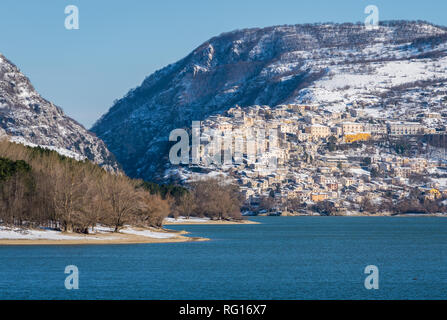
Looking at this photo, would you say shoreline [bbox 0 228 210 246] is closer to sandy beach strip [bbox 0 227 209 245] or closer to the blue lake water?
sandy beach strip [bbox 0 227 209 245]

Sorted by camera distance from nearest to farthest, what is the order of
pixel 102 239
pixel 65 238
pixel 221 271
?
1. pixel 221 271
2. pixel 65 238
3. pixel 102 239

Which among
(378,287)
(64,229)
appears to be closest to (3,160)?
(64,229)

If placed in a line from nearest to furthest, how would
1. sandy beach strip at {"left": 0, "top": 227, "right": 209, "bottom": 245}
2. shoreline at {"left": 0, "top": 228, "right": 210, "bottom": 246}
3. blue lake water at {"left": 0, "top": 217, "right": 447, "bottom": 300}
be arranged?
blue lake water at {"left": 0, "top": 217, "right": 447, "bottom": 300} → shoreline at {"left": 0, "top": 228, "right": 210, "bottom": 246} → sandy beach strip at {"left": 0, "top": 227, "right": 209, "bottom": 245}

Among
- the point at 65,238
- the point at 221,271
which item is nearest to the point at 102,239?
the point at 65,238

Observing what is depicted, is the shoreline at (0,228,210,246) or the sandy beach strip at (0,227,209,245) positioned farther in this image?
the sandy beach strip at (0,227,209,245)

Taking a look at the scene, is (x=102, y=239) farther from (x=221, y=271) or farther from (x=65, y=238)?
(x=221, y=271)

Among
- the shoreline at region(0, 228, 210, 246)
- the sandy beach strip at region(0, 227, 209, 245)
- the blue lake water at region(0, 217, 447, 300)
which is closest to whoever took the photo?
the blue lake water at region(0, 217, 447, 300)

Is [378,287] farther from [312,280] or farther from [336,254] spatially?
[336,254]

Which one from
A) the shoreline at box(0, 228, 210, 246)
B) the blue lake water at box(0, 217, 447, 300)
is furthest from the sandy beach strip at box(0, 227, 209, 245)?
the blue lake water at box(0, 217, 447, 300)
